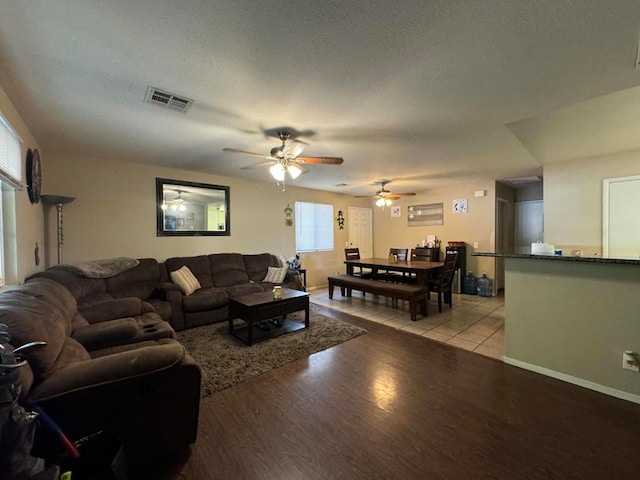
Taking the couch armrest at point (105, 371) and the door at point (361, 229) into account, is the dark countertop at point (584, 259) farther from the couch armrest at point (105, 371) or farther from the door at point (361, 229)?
the door at point (361, 229)

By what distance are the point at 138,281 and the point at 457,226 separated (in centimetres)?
631

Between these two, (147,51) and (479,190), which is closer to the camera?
(147,51)

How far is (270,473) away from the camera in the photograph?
151 cm

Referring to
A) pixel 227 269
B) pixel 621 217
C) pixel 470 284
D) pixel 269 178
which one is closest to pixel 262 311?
pixel 227 269

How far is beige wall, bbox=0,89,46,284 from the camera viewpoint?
7.65 ft

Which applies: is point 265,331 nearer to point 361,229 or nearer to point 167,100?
point 167,100

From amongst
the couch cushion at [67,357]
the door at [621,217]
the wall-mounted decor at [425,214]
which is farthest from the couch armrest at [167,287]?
the door at [621,217]

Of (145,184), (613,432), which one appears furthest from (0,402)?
(145,184)

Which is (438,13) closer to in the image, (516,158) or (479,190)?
(516,158)

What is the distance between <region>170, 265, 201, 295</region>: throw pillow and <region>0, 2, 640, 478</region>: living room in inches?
26.8

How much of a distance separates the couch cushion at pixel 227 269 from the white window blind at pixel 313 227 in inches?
67.7

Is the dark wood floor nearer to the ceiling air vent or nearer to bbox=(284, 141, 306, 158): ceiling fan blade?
bbox=(284, 141, 306, 158): ceiling fan blade

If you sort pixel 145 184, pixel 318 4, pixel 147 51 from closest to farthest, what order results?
pixel 318 4, pixel 147 51, pixel 145 184

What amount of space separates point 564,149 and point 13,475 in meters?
5.40
